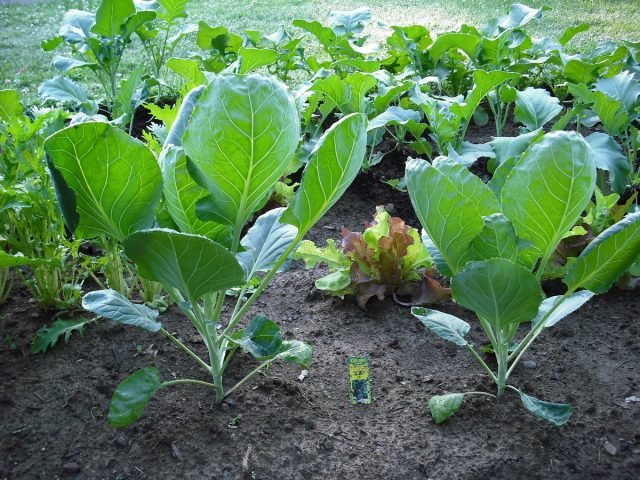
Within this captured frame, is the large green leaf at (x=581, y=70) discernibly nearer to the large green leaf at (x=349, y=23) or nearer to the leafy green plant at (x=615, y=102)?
the leafy green plant at (x=615, y=102)

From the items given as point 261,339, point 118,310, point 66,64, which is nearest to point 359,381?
point 261,339

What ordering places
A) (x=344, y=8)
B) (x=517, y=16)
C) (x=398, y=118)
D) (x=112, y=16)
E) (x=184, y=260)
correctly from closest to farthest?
(x=184, y=260) < (x=398, y=118) < (x=112, y=16) < (x=517, y=16) < (x=344, y=8)

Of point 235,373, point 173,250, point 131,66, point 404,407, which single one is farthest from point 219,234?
point 131,66

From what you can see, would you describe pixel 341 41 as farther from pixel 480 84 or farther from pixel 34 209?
pixel 34 209

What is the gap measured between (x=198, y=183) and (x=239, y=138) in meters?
0.10

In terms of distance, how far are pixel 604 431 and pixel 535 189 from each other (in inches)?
21.6

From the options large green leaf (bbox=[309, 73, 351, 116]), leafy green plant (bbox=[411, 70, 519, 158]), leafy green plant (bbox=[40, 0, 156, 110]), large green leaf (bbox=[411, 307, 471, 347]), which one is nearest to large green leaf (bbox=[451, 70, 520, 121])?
leafy green plant (bbox=[411, 70, 519, 158])

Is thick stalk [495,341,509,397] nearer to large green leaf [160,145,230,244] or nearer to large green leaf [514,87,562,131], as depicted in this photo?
large green leaf [160,145,230,244]

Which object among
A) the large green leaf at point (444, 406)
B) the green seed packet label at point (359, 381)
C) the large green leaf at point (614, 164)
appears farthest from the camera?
the large green leaf at point (614, 164)

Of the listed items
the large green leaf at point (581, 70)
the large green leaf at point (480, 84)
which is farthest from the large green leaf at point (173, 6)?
the large green leaf at point (581, 70)

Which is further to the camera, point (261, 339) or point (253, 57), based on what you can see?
point (253, 57)

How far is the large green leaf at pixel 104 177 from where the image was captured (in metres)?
1.02

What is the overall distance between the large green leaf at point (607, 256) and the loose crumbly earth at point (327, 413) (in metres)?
0.32

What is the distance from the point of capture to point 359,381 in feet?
4.87
